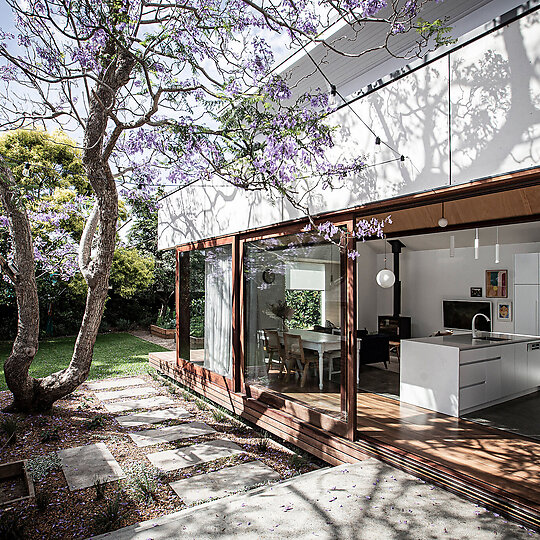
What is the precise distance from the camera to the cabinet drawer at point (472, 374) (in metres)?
5.01

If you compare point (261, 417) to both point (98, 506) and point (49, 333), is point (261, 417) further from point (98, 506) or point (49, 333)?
point (49, 333)

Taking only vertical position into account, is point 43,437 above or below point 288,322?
below

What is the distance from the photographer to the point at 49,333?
1303 centimetres

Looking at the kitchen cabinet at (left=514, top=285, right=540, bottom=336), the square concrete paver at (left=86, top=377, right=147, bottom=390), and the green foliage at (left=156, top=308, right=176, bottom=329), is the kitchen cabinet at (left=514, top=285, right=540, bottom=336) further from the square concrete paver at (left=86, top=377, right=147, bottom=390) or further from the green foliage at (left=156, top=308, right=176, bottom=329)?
the green foliage at (left=156, top=308, right=176, bottom=329)

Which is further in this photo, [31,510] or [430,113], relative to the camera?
[31,510]

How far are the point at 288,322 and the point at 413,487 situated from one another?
2309mm

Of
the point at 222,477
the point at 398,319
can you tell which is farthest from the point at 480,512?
the point at 398,319

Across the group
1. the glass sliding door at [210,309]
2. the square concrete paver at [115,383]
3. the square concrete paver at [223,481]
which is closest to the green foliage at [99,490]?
the square concrete paver at [223,481]

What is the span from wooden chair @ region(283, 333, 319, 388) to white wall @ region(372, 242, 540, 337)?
6.57 meters

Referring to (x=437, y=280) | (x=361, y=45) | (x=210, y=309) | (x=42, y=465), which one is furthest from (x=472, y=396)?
(x=437, y=280)

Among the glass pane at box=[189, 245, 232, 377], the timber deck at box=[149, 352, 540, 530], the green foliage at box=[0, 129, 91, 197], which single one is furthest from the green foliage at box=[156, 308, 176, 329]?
the timber deck at box=[149, 352, 540, 530]

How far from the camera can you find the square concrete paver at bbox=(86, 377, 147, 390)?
24.8 feet

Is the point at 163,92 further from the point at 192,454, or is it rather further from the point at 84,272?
the point at 192,454

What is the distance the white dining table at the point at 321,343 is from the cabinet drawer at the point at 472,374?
1775 mm
